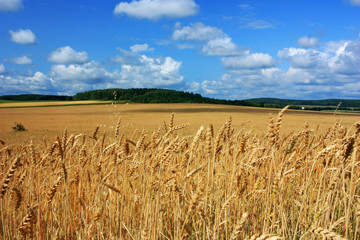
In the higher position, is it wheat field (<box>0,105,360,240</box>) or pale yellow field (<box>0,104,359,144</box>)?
wheat field (<box>0,105,360,240</box>)

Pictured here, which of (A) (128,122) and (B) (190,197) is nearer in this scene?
(B) (190,197)

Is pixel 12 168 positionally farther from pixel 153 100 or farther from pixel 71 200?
pixel 153 100

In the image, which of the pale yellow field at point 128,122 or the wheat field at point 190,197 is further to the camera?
the pale yellow field at point 128,122

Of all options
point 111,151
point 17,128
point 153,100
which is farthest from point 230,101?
point 111,151

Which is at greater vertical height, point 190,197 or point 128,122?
point 190,197

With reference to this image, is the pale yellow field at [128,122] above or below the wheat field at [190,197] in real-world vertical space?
below

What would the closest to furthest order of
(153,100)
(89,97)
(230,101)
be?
(153,100) < (230,101) < (89,97)

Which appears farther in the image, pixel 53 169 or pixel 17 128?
pixel 17 128

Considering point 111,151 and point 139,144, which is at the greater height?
point 139,144

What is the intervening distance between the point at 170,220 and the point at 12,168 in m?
1.63

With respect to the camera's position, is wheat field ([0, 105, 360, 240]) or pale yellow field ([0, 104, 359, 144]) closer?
wheat field ([0, 105, 360, 240])

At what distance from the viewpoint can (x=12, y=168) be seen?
174 centimetres

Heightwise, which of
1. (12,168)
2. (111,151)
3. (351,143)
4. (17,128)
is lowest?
(17,128)

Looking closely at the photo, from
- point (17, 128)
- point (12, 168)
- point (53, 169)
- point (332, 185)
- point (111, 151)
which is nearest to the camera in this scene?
point (12, 168)
